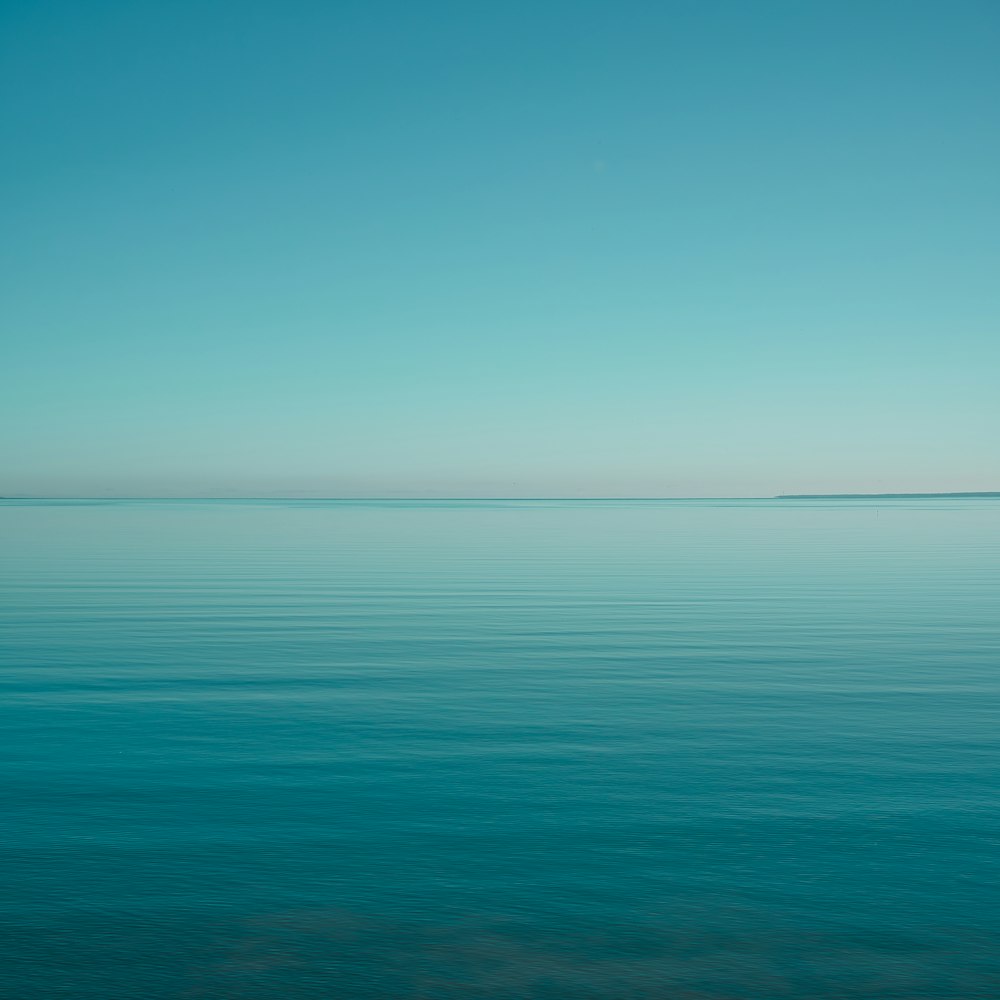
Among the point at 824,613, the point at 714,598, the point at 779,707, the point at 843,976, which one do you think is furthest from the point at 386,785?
the point at 714,598

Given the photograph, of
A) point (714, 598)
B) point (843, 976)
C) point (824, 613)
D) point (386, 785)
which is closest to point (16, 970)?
point (386, 785)

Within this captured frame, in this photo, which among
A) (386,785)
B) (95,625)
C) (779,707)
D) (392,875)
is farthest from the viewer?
(95,625)

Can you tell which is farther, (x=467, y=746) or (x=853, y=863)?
(x=467, y=746)

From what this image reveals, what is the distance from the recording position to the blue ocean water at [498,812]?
779 centimetres

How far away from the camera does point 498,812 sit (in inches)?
434

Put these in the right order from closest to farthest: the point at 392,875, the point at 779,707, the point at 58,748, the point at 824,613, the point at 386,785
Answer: the point at 392,875, the point at 386,785, the point at 58,748, the point at 779,707, the point at 824,613

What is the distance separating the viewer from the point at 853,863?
962 cm

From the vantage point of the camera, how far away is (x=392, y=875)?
9.33m

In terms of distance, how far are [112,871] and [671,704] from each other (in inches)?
380

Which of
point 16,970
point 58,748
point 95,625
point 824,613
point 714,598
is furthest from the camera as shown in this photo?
point 714,598

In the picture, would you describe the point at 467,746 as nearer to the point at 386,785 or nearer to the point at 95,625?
the point at 386,785

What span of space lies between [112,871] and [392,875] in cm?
252

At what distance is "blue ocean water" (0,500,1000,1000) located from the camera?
25.6 ft

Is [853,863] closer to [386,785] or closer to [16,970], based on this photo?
[386,785]
